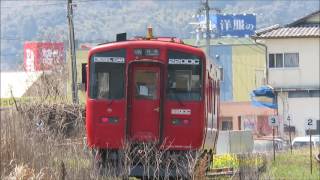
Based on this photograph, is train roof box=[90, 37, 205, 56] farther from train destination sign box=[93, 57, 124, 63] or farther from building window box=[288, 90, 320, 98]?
building window box=[288, 90, 320, 98]

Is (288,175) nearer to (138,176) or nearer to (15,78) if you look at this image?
(138,176)

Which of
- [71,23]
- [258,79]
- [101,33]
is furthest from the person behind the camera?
[101,33]

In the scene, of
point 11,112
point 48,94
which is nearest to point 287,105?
point 48,94

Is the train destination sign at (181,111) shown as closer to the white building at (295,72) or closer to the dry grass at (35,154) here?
the dry grass at (35,154)

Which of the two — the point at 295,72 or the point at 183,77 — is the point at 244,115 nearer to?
the point at 295,72

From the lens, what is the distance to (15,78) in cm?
7188

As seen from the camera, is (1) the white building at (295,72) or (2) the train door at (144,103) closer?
(2) the train door at (144,103)

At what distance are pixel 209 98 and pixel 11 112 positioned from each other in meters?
4.15

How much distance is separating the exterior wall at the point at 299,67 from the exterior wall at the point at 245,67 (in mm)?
17130

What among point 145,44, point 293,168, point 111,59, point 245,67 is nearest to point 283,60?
point 245,67

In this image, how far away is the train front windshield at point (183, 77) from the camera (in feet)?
46.0

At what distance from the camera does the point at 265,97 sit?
148ft

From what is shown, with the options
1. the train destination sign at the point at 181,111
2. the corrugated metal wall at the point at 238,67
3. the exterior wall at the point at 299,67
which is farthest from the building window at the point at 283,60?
the train destination sign at the point at 181,111

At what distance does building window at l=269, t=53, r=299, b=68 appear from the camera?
148 ft
